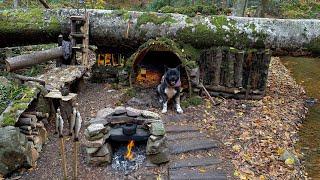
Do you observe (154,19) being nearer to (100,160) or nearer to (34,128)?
(34,128)

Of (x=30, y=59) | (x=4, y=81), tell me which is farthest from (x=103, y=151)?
(x=4, y=81)

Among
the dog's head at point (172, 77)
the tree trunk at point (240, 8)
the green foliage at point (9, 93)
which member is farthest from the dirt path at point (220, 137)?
the tree trunk at point (240, 8)

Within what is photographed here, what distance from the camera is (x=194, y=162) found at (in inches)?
286

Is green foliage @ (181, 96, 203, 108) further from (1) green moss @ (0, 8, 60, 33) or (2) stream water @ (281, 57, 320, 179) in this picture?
(1) green moss @ (0, 8, 60, 33)

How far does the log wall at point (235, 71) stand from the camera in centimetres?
1049

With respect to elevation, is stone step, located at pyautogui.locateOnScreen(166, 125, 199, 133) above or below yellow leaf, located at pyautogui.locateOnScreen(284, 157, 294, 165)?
above

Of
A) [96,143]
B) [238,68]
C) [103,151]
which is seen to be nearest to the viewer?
[96,143]

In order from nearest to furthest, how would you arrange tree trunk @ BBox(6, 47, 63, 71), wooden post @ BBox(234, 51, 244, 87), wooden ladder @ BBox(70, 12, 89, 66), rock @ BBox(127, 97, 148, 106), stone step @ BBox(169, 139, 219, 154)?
stone step @ BBox(169, 139, 219, 154)
tree trunk @ BBox(6, 47, 63, 71)
rock @ BBox(127, 97, 148, 106)
wooden post @ BBox(234, 51, 244, 87)
wooden ladder @ BBox(70, 12, 89, 66)

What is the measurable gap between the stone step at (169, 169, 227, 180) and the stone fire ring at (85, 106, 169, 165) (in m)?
0.38

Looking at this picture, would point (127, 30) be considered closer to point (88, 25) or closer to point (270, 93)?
point (88, 25)

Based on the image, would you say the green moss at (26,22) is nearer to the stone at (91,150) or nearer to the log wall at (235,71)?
the log wall at (235,71)

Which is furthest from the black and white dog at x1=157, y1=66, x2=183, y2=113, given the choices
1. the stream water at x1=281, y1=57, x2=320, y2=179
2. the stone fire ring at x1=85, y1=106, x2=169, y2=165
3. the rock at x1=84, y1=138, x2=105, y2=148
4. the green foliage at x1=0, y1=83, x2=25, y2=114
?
the green foliage at x1=0, y1=83, x2=25, y2=114

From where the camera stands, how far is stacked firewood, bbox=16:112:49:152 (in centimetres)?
713

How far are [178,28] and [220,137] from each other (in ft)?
12.7
